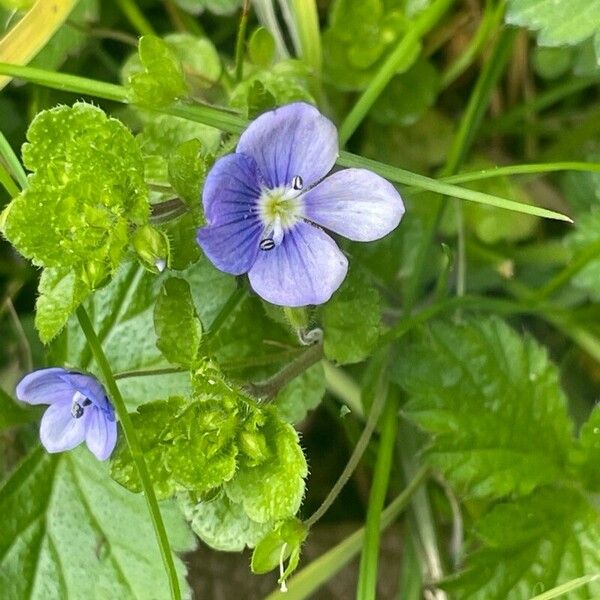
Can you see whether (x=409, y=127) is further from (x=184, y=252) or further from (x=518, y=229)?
(x=184, y=252)

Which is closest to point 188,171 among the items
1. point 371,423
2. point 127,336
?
point 127,336

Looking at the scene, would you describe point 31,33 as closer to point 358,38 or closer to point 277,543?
point 358,38

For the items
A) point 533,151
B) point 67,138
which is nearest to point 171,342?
point 67,138

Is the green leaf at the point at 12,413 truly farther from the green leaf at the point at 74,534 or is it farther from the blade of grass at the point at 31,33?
the blade of grass at the point at 31,33

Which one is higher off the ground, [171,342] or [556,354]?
[171,342]

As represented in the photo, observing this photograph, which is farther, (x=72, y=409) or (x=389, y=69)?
(x=389, y=69)

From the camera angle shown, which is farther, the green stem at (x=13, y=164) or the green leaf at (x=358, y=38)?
the green leaf at (x=358, y=38)

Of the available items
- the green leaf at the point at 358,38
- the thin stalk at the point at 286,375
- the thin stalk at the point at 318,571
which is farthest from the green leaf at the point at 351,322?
the green leaf at the point at 358,38
